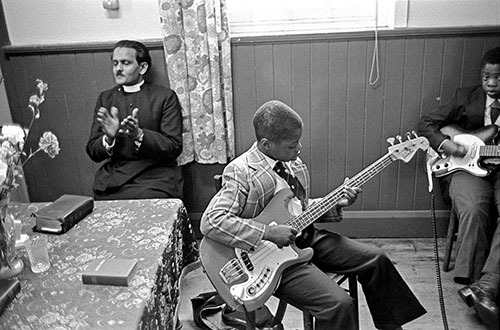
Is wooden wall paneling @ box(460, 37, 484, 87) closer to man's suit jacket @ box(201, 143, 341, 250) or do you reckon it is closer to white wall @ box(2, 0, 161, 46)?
man's suit jacket @ box(201, 143, 341, 250)

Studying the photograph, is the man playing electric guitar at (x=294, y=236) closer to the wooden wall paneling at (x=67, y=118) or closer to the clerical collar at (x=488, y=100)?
the clerical collar at (x=488, y=100)

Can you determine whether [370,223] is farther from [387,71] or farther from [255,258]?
[255,258]

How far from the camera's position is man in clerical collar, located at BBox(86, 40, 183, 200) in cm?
238

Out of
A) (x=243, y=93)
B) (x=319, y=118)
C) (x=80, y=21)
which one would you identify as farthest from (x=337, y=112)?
(x=80, y=21)

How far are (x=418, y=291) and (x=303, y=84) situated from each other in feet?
3.95

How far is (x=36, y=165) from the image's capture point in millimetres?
2875

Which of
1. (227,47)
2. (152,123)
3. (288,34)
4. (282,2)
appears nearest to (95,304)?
(152,123)

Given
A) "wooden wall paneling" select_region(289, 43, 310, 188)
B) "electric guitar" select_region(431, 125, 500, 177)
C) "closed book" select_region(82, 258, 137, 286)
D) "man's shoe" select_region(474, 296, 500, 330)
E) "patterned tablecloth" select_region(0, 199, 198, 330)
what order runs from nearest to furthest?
1. "patterned tablecloth" select_region(0, 199, 198, 330)
2. "closed book" select_region(82, 258, 137, 286)
3. "man's shoe" select_region(474, 296, 500, 330)
4. "electric guitar" select_region(431, 125, 500, 177)
5. "wooden wall paneling" select_region(289, 43, 310, 188)

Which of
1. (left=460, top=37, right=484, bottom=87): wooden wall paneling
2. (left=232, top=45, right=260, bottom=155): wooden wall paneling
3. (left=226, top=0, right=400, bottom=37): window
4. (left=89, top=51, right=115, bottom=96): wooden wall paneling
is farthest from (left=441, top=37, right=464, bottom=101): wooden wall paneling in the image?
(left=89, top=51, right=115, bottom=96): wooden wall paneling

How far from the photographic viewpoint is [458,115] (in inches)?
93.6

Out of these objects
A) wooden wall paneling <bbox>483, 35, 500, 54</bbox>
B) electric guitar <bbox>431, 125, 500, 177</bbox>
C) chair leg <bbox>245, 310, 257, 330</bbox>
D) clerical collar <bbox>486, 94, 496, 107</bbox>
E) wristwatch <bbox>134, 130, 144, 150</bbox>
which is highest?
wooden wall paneling <bbox>483, 35, 500, 54</bbox>

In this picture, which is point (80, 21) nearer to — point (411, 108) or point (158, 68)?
point (158, 68)

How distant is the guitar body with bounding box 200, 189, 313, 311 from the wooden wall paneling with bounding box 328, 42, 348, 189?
1.16 metres

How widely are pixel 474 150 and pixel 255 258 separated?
4.26 feet
